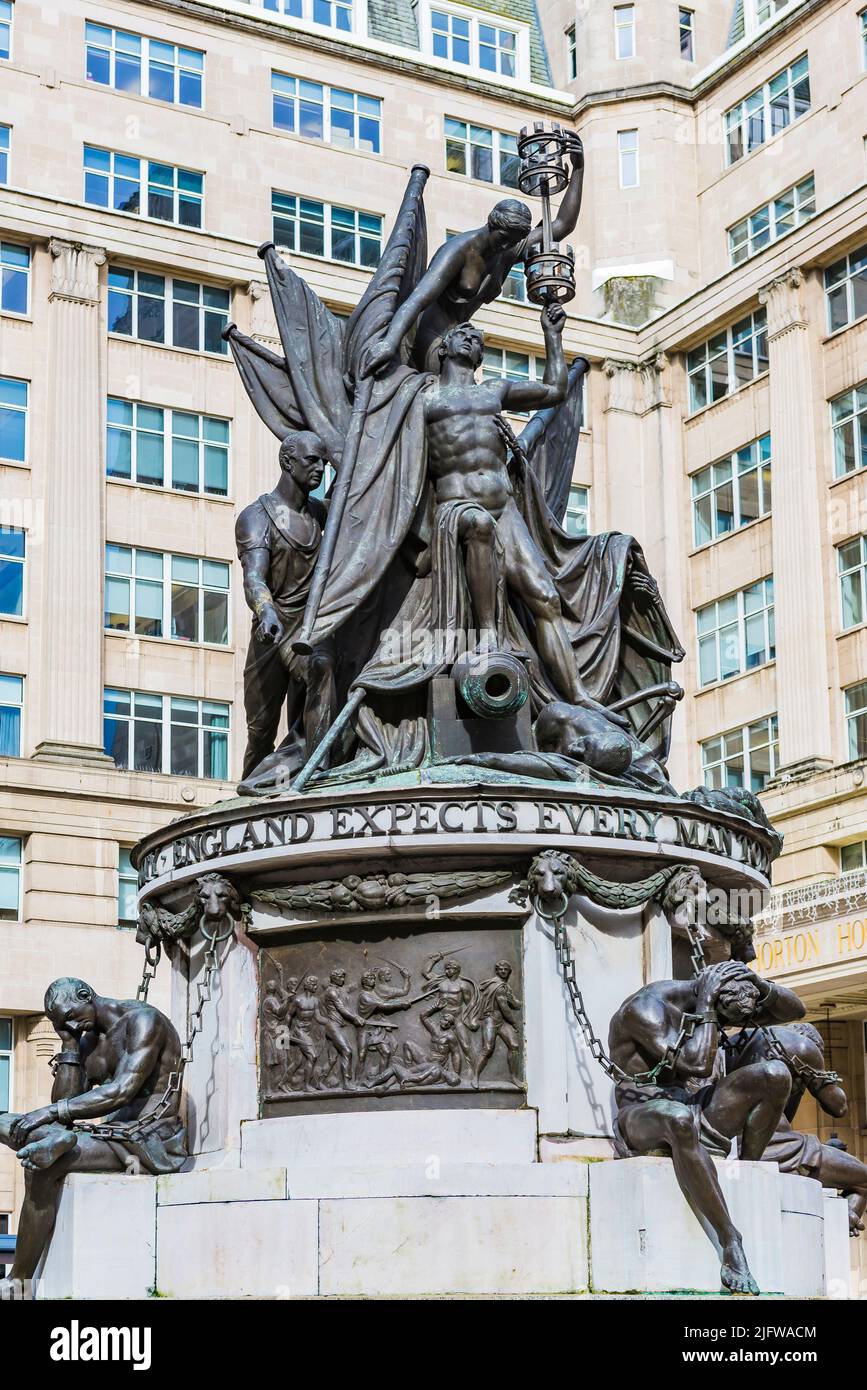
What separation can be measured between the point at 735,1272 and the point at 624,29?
6116 centimetres

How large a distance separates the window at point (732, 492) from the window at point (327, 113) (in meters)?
13.8

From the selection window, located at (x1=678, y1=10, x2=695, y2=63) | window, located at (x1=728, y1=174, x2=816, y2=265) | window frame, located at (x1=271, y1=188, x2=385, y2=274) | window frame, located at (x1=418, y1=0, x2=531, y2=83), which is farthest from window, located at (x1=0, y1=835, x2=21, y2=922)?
window, located at (x1=678, y1=10, x2=695, y2=63)

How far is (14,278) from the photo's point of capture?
56906 mm

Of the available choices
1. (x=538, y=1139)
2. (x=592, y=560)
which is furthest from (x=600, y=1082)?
(x=592, y=560)

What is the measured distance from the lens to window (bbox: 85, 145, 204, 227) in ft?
194

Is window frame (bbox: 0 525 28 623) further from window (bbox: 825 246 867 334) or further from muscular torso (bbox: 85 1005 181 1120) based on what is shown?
muscular torso (bbox: 85 1005 181 1120)

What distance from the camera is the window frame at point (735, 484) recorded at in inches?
2340

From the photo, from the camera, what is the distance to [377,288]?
61.2 ft

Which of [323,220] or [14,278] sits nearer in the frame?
[14,278]

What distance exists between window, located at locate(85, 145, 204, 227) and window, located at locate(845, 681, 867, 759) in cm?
2197

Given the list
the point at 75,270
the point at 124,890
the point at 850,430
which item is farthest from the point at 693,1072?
the point at 75,270

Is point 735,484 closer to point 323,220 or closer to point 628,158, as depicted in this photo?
point 628,158

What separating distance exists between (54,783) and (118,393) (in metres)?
10.9
